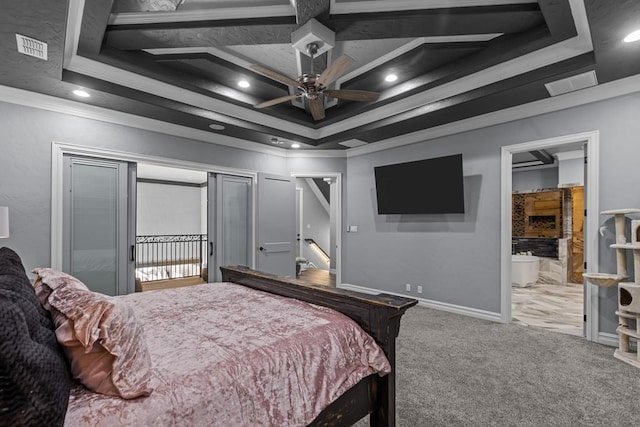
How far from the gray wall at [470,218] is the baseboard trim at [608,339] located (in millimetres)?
58

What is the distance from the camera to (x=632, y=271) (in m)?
3.07

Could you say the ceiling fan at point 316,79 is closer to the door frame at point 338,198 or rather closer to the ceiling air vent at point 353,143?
the ceiling air vent at point 353,143

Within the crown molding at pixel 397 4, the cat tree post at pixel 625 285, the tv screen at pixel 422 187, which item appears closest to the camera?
the crown molding at pixel 397 4

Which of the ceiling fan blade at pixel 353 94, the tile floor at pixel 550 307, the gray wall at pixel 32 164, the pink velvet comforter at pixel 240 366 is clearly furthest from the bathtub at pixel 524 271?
the gray wall at pixel 32 164

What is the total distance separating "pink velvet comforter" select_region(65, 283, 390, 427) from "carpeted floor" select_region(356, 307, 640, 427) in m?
0.70

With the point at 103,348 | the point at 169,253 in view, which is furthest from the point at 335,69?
the point at 169,253

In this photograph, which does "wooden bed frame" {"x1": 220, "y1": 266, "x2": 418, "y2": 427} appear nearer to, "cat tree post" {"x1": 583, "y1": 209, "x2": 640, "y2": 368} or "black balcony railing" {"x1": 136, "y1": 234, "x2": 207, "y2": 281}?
"cat tree post" {"x1": 583, "y1": 209, "x2": 640, "y2": 368}

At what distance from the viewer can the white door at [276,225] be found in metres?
5.15

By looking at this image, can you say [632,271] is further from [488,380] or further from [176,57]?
[176,57]

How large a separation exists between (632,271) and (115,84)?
5.57 metres

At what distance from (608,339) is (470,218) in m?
1.82

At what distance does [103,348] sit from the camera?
3.67 ft

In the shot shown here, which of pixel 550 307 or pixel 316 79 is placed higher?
pixel 316 79

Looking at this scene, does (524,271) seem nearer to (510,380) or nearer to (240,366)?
(510,380)
